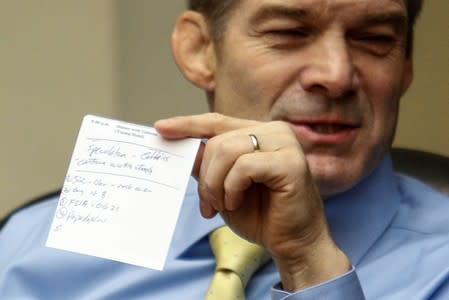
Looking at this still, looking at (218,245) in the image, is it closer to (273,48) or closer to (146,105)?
(273,48)

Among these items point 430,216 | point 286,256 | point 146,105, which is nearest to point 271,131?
point 286,256

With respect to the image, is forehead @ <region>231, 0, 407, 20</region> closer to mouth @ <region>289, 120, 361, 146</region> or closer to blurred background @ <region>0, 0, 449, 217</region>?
mouth @ <region>289, 120, 361, 146</region>

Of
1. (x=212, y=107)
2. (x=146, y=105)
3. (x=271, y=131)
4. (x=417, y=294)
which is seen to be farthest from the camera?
(x=146, y=105)

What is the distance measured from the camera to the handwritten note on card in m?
1.10

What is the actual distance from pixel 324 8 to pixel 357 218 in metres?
0.33

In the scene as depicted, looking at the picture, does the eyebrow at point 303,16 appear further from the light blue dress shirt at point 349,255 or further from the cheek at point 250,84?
the light blue dress shirt at point 349,255

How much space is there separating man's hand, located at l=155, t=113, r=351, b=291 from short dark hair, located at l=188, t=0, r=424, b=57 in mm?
323

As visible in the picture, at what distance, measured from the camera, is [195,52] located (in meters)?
1.52

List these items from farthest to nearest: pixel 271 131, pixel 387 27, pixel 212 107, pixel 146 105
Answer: pixel 146 105
pixel 212 107
pixel 387 27
pixel 271 131

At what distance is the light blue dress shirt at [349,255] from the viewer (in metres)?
1.31

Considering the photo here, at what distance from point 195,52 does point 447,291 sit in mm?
572

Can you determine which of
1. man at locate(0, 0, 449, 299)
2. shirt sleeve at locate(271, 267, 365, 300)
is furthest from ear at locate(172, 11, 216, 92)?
shirt sleeve at locate(271, 267, 365, 300)

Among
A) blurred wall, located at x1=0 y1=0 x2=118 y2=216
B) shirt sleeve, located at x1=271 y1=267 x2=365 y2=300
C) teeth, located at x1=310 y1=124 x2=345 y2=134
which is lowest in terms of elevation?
blurred wall, located at x1=0 y1=0 x2=118 y2=216

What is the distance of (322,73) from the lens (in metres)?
1.26
